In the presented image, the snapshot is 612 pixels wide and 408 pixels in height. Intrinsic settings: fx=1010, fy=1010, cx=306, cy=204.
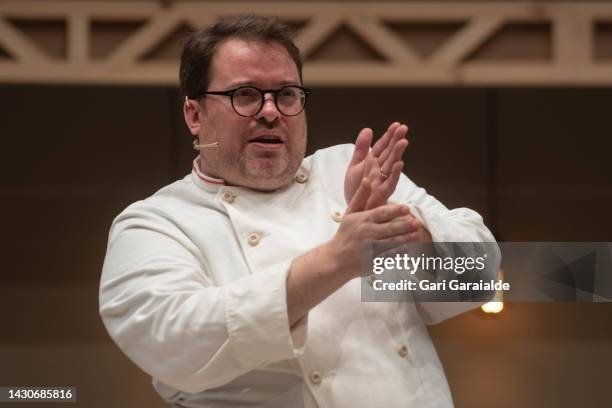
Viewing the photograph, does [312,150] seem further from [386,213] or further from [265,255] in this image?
[386,213]

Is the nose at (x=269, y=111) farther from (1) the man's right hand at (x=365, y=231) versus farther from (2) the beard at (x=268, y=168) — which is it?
(1) the man's right hand at (x=365, y=231)

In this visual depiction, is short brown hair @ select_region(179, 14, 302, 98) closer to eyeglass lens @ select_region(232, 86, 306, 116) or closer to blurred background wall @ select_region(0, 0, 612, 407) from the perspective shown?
eyeglass lens @ select_region(232, 86, 306, 116)

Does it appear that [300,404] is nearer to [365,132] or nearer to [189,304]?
[189,304]

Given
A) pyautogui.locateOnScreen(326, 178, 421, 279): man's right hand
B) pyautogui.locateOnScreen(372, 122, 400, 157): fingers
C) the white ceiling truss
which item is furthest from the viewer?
the white ceiling truss

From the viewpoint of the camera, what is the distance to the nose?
1523 mm

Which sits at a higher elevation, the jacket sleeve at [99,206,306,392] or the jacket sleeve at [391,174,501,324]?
the jacket sleeve at [391,174,501,324]

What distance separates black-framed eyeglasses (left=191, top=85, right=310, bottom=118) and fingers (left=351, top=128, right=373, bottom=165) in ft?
0.65

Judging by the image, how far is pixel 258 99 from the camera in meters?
1.54

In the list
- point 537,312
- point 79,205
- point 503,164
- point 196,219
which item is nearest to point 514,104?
point 503,164

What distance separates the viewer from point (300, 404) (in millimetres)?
1400

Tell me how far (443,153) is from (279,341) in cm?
256

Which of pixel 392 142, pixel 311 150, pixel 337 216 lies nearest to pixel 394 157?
pixel 392 142

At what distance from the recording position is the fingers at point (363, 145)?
1.36m

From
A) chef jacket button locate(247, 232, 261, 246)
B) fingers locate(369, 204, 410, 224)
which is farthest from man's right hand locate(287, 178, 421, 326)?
chef jacket button locate(247, 232, 261, 246)
